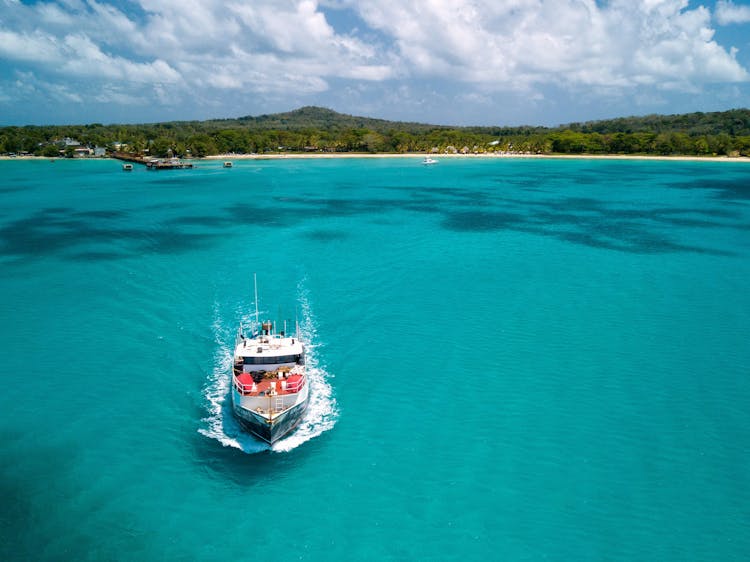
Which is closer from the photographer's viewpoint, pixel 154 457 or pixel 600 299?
pixel 154 457

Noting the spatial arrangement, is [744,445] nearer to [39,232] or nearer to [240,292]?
[240,292]

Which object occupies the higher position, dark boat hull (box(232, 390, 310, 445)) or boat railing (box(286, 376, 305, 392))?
boat railing (box(286, 376, 305, 392))

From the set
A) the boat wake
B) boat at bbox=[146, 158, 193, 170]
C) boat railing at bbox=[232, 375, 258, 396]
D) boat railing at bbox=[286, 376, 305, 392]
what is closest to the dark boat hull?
the boat wake

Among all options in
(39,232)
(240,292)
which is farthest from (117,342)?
(39,232)

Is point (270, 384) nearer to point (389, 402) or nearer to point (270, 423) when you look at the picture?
point (270, 423)

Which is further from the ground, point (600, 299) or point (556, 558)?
point (600, 299)

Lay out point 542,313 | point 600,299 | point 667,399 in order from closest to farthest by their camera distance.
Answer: point 667,399 < point 542,313 < point 600,299

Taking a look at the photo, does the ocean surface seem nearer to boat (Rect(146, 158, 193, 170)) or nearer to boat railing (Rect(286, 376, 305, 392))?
boat railing (Rect(286, 376, 305, 392))
